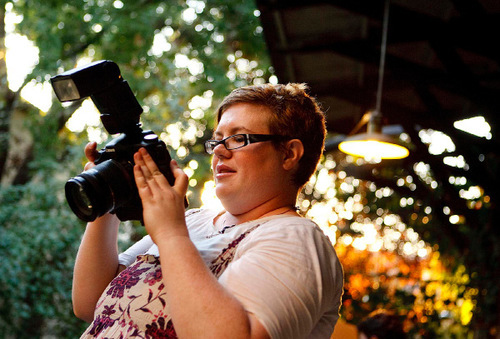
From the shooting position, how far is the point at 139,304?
106cm

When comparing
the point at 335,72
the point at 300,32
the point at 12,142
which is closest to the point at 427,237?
the point at 335,72

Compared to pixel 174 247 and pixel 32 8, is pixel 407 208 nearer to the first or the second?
pixel 32 8

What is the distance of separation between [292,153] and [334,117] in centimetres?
452

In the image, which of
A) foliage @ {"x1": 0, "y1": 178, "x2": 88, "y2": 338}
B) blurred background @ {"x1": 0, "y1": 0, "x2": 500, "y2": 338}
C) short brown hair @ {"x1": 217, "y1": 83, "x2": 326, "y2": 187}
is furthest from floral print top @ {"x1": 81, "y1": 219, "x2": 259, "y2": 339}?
foliage @ {"x1": 0, "y1": 178, "x2": 88, "y2": 338}

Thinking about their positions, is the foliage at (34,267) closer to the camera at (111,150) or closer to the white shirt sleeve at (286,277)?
the camera at (111,150)

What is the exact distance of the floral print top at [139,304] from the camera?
1034 mm

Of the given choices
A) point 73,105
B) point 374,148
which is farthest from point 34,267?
point 374,148

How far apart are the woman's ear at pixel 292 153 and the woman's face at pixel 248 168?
Answer: 0.06ft

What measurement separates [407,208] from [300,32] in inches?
98.1

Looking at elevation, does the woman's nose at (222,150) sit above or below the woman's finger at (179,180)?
above

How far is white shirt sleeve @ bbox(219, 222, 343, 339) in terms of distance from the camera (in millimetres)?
907

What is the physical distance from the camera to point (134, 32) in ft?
17.7

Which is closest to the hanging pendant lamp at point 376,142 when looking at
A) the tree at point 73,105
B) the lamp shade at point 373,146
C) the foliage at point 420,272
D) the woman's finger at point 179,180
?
the lamp shade at point 373,146

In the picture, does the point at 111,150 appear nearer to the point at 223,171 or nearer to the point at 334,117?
the point at 223,171
